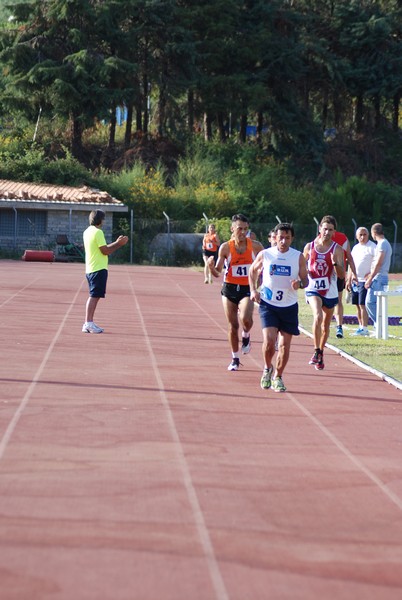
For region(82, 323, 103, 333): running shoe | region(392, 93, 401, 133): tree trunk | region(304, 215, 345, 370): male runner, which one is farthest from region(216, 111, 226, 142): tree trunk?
region(304, 215, 345, 370): male runner

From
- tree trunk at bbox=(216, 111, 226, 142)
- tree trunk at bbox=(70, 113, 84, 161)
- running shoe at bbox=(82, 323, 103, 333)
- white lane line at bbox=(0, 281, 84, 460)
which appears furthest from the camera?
tree trunk at bbox=(216, 111, 226, 142)

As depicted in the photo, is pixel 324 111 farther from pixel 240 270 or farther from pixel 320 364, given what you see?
pixel 240 270

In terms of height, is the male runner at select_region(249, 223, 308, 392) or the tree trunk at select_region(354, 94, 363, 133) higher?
the tree trunk at select_region(354, 94, 363, 133)

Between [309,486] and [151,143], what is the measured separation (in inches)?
2116

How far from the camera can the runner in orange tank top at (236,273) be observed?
13.0 meters

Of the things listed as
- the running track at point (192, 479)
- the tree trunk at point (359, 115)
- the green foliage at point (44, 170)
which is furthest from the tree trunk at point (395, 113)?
the running track at point (192, 479)

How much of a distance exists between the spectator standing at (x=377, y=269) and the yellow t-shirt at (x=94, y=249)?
13.9ft

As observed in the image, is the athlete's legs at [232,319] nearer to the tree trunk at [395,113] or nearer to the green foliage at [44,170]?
the green foliage at [44,170]

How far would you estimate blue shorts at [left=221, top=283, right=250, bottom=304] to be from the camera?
43.1 feet

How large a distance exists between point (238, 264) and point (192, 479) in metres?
6.11

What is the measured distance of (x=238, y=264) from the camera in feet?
43.0

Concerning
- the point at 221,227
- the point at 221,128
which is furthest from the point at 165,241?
the point at 221,128

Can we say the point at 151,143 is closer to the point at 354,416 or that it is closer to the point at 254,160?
the point at 254,160

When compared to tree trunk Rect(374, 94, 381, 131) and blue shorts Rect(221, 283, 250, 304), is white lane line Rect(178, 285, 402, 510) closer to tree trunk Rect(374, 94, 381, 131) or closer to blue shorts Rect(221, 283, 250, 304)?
blue shorts Rect(221, 283, 250, 304)
